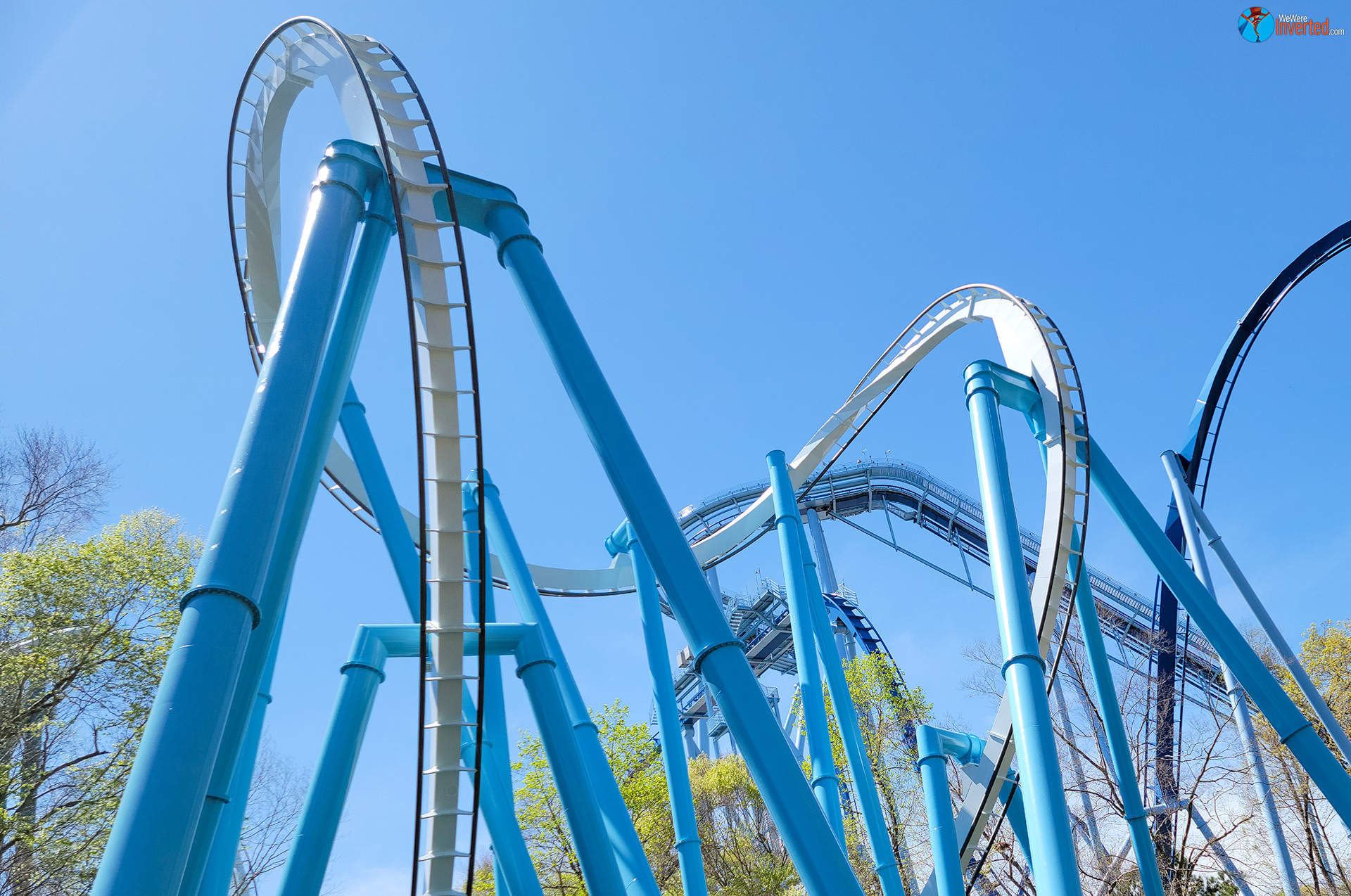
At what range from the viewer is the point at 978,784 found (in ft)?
25.9

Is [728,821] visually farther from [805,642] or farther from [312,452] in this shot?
[312,452]

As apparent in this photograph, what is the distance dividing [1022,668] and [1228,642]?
8.23ft

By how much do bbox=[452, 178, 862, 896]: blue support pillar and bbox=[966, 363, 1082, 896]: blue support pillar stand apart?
178cm

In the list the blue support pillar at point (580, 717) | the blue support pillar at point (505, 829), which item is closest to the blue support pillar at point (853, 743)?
the blue support pillar at point (580, 717)

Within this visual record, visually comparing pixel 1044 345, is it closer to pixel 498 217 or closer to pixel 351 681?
pixel 498 217

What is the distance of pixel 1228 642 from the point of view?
24.9ft

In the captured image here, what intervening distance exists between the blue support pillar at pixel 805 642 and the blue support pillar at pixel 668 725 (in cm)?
137

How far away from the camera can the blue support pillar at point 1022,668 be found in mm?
5430

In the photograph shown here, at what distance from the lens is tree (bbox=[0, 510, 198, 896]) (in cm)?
1080

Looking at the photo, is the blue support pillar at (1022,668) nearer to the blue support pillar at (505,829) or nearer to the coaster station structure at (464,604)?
the coaster station structure at (464,604)

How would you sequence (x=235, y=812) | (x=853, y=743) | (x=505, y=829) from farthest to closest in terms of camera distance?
(x=853, y=743)
(x=505, y=829)
(x=235, y=812)

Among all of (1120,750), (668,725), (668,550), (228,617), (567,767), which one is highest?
(668,725)

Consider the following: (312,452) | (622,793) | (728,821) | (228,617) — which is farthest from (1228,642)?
(728,821)

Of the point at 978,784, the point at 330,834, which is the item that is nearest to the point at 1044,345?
the point at 978,784
